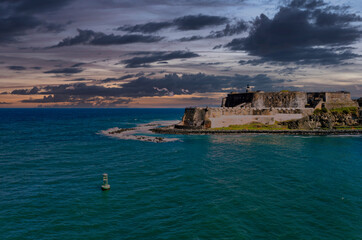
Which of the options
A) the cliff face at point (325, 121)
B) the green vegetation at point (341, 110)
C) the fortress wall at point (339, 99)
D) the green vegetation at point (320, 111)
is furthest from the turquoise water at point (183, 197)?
the fortress wall at point (339, 99)

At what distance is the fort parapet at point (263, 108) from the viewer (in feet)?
258

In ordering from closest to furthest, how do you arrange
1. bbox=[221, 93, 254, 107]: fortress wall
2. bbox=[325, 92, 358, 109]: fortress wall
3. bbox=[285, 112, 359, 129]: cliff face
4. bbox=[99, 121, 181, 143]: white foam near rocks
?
bbox=[99, 121, 181, 143]: white foam near rocks, bbox=[285, 112, 359, 129]: cliff face, bbox=[325, 92, 358, 109]: fortress wall, bbox=[221, 93, 254, 107]: fortress wall

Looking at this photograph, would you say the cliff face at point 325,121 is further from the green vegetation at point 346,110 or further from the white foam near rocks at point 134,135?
the white foam near rocks at point 134,135

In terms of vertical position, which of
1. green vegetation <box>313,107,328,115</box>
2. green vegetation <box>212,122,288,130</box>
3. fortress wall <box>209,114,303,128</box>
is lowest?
green vegetation <box>212,122,288,130</box>

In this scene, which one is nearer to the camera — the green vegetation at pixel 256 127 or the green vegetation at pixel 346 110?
the green vegetation at pixel 256 127

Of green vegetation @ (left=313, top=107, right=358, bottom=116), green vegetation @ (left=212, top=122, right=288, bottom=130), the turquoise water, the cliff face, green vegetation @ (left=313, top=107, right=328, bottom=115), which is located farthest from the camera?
green vegetation @ (left=313, top=107, right=328, bottom=115)

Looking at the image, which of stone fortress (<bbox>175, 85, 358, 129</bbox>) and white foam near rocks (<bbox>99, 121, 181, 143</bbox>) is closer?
white foam near rocks (<bbox>99, 121, 181, 143</bbox>)

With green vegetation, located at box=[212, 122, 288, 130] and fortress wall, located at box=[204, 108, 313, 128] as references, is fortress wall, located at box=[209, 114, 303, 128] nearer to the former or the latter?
fortress wall, located at box=[204, 108, 313, 128]

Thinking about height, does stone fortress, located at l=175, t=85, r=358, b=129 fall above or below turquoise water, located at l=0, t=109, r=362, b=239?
above

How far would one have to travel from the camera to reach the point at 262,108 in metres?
83.0

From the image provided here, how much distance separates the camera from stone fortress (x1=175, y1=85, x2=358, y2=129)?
78.7m

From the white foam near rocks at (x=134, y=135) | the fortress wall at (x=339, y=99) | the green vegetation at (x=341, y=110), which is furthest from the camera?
the fortress wall at (x=339, y=99)

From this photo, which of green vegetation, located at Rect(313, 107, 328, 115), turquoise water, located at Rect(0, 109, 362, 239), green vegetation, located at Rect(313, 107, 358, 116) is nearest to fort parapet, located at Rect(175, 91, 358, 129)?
green vegetation, located at Rect(313, 107, 328, 115)

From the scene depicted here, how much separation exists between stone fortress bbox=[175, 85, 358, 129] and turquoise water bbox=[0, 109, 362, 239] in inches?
1422
